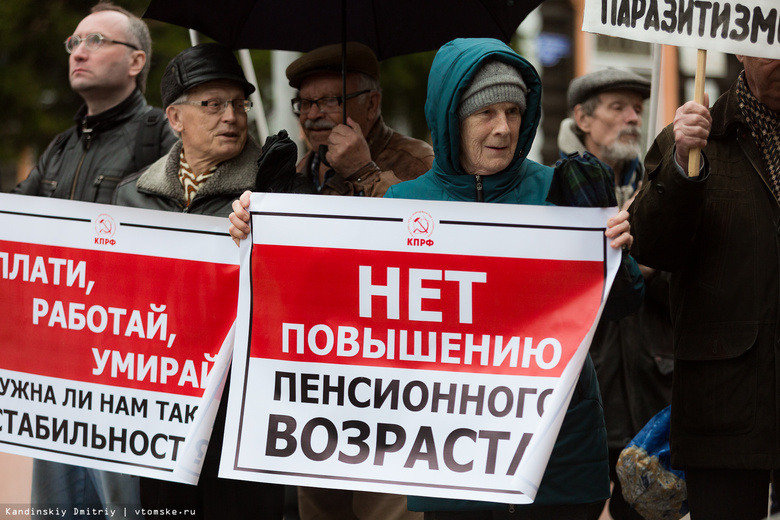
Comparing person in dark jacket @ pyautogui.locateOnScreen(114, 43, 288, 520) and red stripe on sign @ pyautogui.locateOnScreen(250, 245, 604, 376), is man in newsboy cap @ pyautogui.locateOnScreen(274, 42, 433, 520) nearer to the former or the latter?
person in dark jacket @ pyautogui.locateOnScreen(114, 43, 288, 520)

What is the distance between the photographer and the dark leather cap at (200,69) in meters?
3.99

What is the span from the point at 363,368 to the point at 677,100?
15.7 metres

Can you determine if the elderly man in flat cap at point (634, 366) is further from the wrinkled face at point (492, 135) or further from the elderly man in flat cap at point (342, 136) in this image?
the wrinkled face at point (492, 135)

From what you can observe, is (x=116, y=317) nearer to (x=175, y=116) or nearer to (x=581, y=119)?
(x=175, y=116)

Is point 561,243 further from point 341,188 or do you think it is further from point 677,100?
point 677,100

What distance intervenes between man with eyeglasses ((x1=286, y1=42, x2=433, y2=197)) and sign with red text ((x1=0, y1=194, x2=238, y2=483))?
0.83m

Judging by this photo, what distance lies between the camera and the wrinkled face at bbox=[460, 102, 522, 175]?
3266 millimetres

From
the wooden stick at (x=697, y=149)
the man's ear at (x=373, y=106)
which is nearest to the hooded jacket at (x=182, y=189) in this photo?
the man's ear at (x=373, y=106)

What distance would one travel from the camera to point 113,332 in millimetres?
3727

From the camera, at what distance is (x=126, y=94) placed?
5020 mm

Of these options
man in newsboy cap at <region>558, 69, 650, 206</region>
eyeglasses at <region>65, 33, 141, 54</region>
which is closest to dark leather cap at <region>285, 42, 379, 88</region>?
eyeglasses at <region>65, 33, 141, 54</region>

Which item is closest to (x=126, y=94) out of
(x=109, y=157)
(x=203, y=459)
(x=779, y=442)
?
(x=109, y=157)

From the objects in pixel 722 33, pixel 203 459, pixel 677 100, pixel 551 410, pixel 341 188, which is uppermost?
pixel 677 100

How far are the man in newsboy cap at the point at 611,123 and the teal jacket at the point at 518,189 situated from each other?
1.85m
